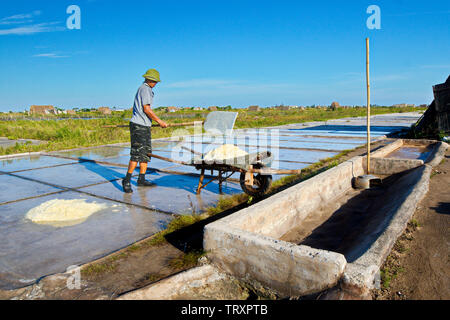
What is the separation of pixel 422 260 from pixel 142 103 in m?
3.88

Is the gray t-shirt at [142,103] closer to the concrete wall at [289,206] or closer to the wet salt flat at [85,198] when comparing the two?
the wet salt flat at [85,198]

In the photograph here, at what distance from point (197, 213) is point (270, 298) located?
1.77 m

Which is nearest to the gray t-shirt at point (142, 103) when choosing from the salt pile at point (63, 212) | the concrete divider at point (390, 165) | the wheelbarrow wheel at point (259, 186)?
the salt pile at point (63, 212)

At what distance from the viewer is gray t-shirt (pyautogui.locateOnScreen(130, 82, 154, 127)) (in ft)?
15.9

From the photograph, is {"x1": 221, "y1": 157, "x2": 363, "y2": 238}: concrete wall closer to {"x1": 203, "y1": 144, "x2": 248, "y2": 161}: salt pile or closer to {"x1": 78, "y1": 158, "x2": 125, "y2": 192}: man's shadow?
{"x1": 203, "y1": 144, "x2": 248, "y2": 161}: salt pile

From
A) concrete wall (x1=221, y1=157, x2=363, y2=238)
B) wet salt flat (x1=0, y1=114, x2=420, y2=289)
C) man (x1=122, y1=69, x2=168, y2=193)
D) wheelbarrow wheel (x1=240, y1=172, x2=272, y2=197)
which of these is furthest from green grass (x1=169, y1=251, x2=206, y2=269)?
man (x1=122, y1=69, x2=168, y2=193)

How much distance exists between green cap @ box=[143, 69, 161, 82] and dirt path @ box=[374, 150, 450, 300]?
12.1 ft

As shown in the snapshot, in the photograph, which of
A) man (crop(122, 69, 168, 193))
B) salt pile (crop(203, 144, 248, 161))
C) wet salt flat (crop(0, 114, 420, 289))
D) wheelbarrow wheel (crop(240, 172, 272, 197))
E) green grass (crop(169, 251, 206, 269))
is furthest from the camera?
man (crop(122, 69, 168, 193))

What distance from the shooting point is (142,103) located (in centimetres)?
484

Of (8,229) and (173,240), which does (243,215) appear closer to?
(173,240)

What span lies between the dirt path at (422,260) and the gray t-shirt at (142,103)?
361 centimetres

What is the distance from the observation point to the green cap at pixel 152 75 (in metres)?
4.84
